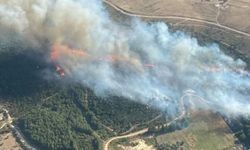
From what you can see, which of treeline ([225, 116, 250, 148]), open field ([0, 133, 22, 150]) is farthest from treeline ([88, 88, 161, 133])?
open field ([0, 133, 22, 150])

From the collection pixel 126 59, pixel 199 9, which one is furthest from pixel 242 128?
pixel 199 9

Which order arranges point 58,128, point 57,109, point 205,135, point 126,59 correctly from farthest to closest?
point 126,59, point 205,135, point 57,109, point 58,128

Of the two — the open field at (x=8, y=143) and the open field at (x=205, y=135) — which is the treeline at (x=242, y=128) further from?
the open field at (x=8, y=143)

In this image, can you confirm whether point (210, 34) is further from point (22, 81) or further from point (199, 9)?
point (22, 81)

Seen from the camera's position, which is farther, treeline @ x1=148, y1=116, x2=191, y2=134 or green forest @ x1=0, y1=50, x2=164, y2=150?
treeline @ x1=148, y1=116, x2=191, y2=134

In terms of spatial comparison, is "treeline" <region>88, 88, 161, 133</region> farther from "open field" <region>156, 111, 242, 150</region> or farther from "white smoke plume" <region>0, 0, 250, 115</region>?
"open field" <region>156, 111, 242, 150</region>
